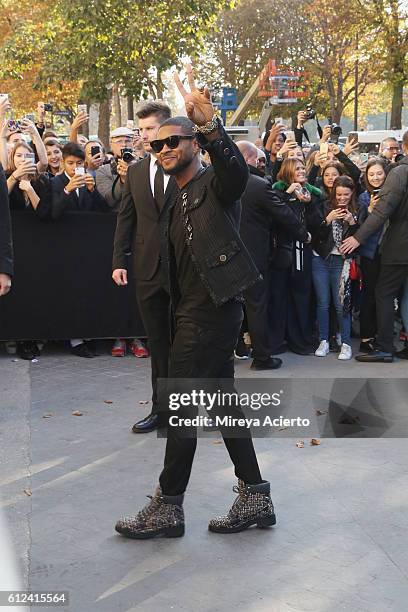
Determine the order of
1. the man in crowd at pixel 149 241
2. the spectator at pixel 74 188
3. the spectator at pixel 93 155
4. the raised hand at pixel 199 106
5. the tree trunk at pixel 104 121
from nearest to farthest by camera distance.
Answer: the raised hand at pixel 199 106, the man in crowd at pixel 149 241, the spectator at pixel 74 188, the spectator at pixel 93 155, the tree trunk at pixel 104 121

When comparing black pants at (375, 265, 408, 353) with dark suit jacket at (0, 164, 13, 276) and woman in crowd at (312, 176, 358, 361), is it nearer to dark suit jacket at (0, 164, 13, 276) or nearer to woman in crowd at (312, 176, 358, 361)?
woman in crowd at (312, 176, 358, 361)

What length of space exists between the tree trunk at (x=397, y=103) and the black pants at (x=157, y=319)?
90.8 ft

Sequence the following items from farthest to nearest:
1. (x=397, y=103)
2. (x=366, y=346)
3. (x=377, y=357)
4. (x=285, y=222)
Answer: (x=397, y=103)
(x=366, y=346)
(x=377, y=357)
(x=285, y=222)

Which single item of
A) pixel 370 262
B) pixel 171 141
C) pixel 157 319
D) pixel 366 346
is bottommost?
pixel 366 346

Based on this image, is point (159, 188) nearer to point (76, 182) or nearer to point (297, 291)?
point (76, 182)

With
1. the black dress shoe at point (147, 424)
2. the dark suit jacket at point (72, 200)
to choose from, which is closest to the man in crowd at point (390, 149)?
the dark suit jacket at point (72, 200)

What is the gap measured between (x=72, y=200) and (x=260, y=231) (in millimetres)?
1970

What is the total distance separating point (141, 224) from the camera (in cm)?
620

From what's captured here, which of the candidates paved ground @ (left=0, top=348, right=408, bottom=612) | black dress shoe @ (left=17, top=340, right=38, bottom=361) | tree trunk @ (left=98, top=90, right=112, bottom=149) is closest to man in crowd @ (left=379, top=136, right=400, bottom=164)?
paved ground @ (left=0, top=348, right=408, bottom=612)

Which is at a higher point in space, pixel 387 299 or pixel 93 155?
pixel 93 155

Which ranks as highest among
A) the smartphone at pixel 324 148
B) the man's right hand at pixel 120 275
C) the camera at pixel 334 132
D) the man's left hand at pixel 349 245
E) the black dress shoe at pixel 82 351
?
the camera at pixel 334 132

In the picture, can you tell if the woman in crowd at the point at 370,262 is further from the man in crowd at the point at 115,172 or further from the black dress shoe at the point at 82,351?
the black dress shoe at the point at 82,351

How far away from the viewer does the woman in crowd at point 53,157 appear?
354 inches

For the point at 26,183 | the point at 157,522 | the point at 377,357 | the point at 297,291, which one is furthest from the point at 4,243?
the point at 377,357
